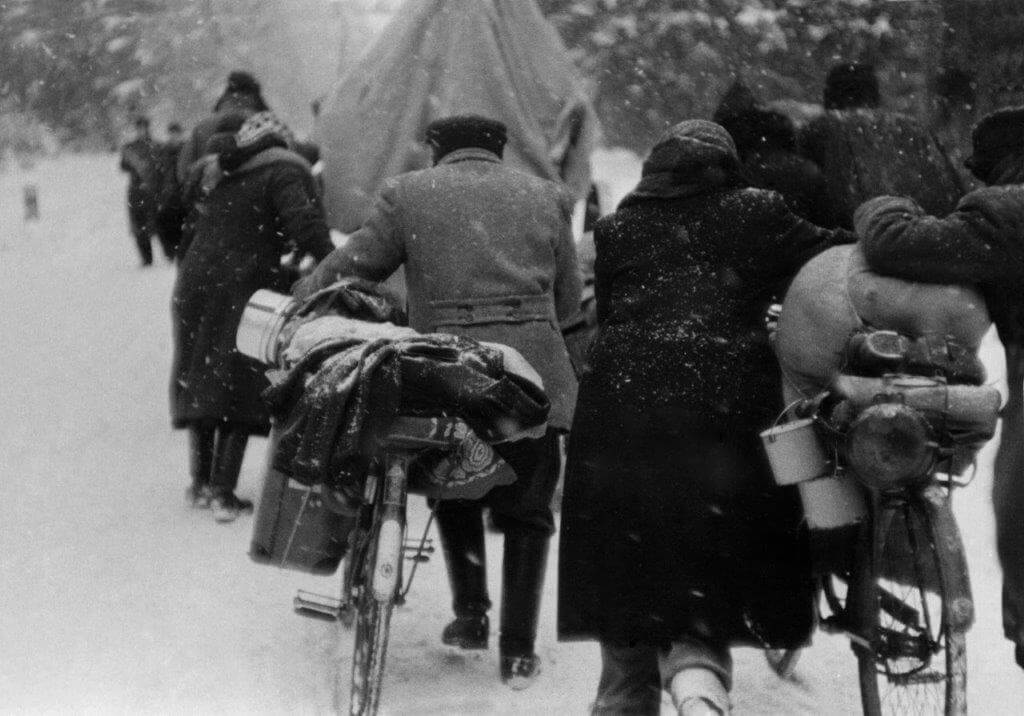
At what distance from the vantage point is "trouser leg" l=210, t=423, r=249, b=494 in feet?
24.3

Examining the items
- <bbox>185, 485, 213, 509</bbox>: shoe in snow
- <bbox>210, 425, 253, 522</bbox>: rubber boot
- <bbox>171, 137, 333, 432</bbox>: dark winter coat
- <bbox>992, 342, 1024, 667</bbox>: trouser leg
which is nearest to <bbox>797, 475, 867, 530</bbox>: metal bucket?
<bbox>992, 342, 1024, 667</bbox>: trouser leg

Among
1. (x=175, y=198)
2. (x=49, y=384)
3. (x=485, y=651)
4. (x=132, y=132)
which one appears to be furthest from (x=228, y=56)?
(x=485, y=651)

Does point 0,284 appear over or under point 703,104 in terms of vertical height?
under

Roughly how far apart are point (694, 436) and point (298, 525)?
1.18 m

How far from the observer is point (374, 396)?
3.99m

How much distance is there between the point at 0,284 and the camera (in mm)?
23016

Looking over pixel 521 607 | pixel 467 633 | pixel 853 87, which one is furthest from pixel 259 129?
pixel 521 607

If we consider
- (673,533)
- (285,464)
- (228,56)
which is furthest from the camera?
(228,56)

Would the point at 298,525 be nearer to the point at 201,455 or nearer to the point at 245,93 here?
the point at 201,455

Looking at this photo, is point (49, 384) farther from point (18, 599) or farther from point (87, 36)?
point (87, 36)

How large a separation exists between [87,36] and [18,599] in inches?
1371

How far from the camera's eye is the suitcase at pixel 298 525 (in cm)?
455

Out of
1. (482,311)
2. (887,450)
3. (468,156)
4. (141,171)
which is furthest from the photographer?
(141,171)

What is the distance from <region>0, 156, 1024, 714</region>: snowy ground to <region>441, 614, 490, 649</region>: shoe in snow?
0.29 ft
